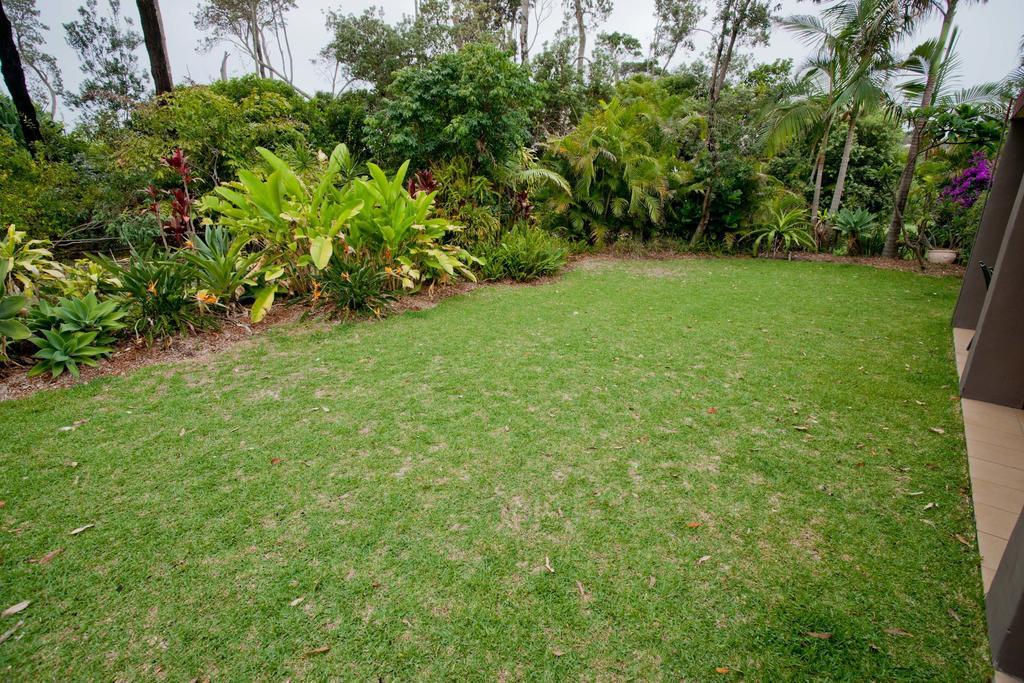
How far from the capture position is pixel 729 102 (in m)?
11.7

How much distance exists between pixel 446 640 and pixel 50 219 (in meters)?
8.73

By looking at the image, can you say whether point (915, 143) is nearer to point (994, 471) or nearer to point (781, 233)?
point (781, 233)

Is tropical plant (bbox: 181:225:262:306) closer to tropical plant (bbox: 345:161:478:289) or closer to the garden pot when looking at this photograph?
tropical plant (bbox: 345:161:478:289)

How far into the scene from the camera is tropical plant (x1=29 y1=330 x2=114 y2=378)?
11.9 feet

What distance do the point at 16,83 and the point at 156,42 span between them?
117 inches

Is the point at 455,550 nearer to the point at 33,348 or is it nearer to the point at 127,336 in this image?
the point at 127,336

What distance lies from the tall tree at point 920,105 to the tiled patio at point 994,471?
7995 millimetres

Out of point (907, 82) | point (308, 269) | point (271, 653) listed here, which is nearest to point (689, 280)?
point (308, 269)

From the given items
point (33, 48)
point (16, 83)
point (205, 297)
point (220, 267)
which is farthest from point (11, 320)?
point (33, 48)

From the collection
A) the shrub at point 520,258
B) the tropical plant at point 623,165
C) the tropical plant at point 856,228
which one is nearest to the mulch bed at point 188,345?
the shrub at point 520,258

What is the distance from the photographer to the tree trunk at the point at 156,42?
35.4 feet

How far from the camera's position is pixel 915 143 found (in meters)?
8.92

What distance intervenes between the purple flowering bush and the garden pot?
2.77ft

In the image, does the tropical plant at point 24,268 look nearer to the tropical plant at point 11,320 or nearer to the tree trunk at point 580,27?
the tropical plant at point 11,320
